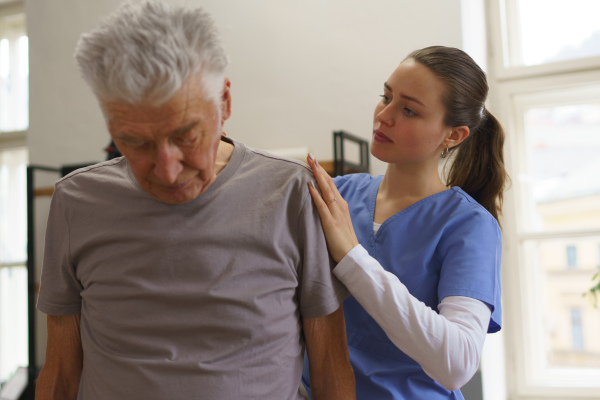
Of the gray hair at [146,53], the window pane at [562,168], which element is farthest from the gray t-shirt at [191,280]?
the window pane at [562,168]

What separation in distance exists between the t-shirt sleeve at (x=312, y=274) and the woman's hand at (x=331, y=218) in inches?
1.4

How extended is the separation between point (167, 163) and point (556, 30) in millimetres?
2643

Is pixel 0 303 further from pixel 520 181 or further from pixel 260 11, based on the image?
pixel 520 181

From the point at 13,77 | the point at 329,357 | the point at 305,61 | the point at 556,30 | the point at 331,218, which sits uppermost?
the point at 13,77

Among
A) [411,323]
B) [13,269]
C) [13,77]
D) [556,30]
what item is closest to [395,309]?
[411,323]

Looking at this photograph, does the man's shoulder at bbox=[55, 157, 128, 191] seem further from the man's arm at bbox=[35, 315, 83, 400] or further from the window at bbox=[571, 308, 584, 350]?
the window at bbox=[571, 308, 584, 350]

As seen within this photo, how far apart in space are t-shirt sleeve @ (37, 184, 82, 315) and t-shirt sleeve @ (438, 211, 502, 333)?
0.80 meters

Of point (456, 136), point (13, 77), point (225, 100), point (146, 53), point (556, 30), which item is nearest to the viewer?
point (146, 53)

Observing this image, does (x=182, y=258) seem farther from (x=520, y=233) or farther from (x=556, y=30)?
(x=556, y=30)

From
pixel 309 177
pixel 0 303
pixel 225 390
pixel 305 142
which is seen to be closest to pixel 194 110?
pixel 309 177

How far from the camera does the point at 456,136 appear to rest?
1.56 m

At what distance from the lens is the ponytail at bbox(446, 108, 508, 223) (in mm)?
1610

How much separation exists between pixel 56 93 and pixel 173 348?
283 centimetres

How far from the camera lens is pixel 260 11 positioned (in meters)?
2.98
